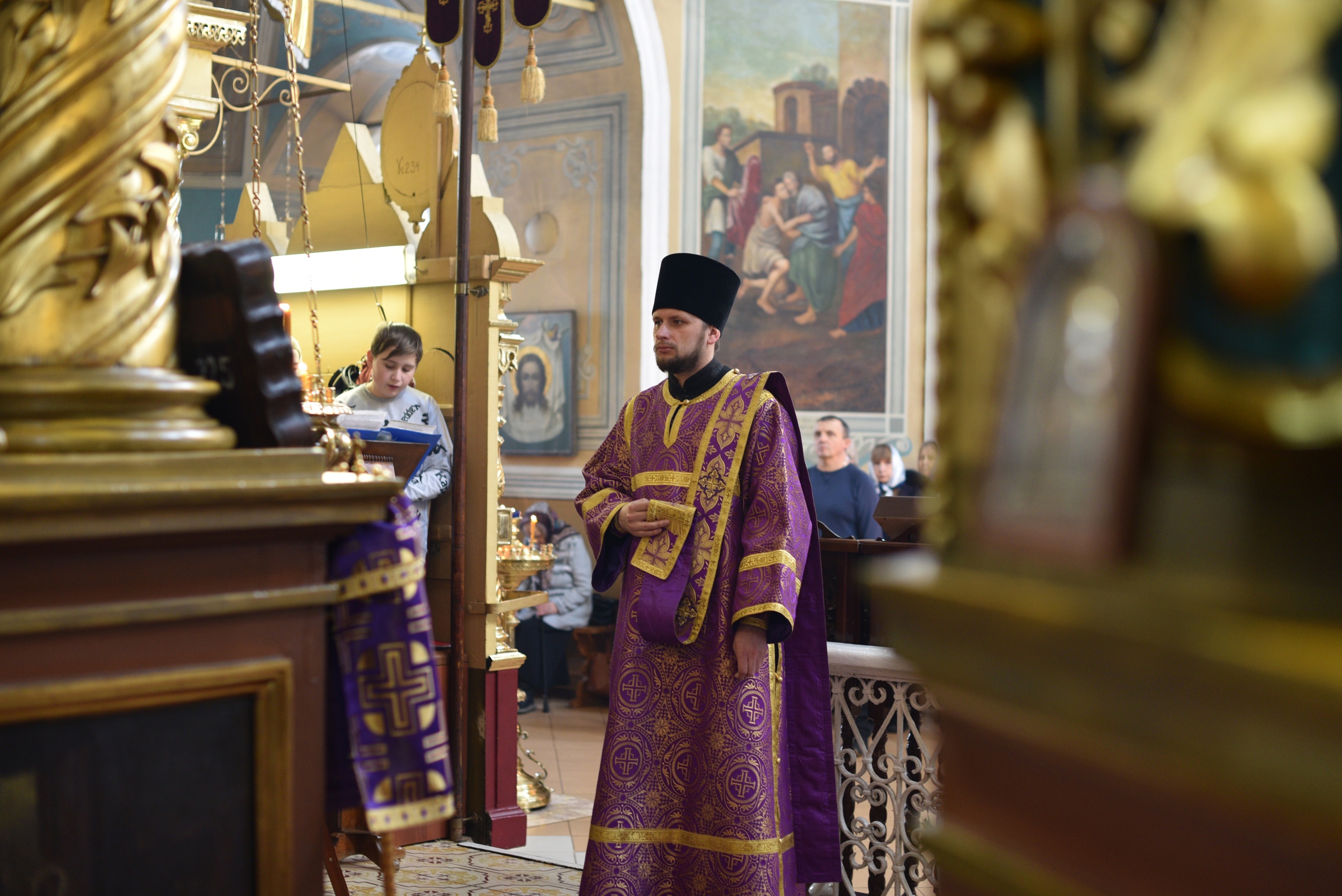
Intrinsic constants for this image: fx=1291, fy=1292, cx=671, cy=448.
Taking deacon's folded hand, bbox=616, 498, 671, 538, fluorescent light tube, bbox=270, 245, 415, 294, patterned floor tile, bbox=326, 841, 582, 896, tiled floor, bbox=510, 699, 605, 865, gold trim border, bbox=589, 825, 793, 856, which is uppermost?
fluorescent light tube, bbox=270, 245, 415, 294

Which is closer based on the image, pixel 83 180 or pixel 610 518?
pixel 83 180

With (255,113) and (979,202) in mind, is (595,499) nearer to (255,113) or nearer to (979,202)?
(255,113)

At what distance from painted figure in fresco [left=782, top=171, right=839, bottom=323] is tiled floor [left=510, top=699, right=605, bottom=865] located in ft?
12.2

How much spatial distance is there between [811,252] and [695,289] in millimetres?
6637

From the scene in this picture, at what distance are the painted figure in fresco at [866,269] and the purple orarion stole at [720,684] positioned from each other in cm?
670

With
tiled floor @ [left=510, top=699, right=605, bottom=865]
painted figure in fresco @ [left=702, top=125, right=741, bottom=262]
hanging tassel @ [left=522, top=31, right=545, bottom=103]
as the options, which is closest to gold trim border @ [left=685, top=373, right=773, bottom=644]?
tiled floor @ [left=510, top=699, right=605, bottom=865]

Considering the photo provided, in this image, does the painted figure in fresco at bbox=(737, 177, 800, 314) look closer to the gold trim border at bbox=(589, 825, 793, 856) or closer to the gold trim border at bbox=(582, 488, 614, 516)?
the gold trim border at bbox=(582, 488, 614, 516)

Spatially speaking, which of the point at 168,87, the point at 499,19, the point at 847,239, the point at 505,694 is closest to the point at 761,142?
the point at 847,239

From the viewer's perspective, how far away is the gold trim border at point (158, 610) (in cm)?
124

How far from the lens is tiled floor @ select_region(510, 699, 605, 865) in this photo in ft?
16.5

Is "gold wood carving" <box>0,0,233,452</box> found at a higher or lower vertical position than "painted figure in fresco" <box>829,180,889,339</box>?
lower

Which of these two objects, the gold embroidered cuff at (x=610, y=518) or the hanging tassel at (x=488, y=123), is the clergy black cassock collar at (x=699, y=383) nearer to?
the gold embroidered cuff at (x=610, y=518)

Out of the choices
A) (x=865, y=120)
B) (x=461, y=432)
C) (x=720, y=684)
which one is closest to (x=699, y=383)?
(x=720, y=684)

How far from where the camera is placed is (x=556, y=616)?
27.7 feet
